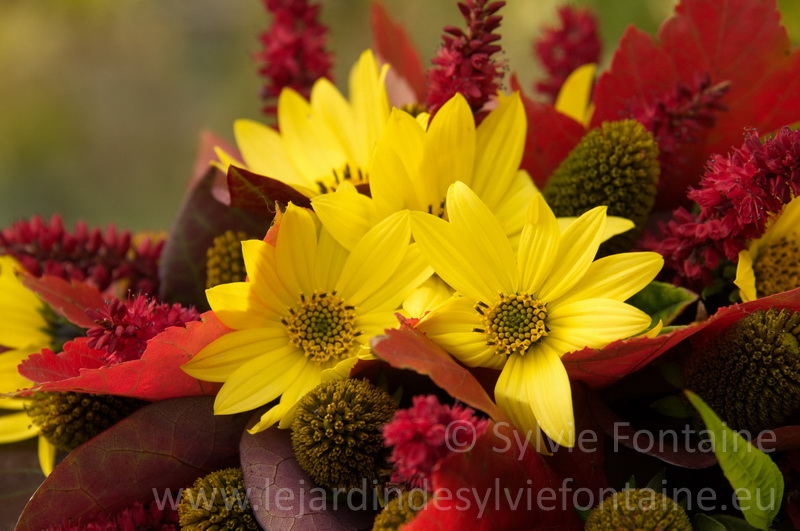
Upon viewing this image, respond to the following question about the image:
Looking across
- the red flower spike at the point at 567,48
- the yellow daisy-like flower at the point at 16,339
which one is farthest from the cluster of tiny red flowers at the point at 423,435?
the red flower spike at the point at 567,48

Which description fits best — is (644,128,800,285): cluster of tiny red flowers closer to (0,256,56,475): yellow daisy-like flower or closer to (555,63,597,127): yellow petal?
(555,63,597,127): yellow petal

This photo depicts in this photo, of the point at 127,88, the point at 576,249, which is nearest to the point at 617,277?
the point at 576,249

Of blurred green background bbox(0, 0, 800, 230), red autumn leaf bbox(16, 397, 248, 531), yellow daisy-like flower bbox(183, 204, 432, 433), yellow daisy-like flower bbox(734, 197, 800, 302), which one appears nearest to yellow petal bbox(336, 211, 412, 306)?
yellow daisy-like flower bbox(183, 204, 432, 433)

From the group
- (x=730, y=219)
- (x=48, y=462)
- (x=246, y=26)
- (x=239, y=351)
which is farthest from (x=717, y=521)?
(x=246, y=26)

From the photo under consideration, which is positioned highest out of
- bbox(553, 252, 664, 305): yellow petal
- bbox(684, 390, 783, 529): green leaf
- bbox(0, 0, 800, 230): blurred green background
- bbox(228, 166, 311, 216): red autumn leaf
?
bbox(0, 0, 800, 230): blurred green background

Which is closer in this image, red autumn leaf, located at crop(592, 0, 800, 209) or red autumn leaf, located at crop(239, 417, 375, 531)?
red autumn leaf, located at crop(239, 417, 375, 531)

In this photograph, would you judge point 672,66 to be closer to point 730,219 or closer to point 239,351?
point 730,219
